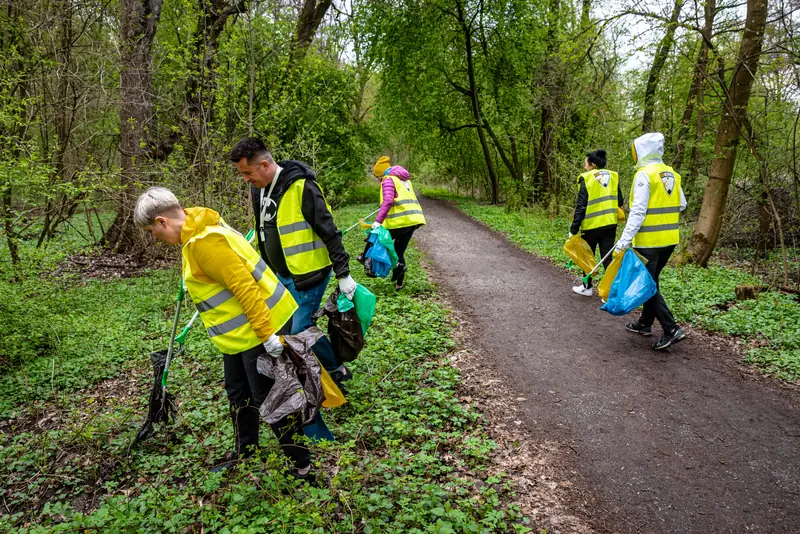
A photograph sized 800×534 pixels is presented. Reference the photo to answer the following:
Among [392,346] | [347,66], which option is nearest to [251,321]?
[392,346]

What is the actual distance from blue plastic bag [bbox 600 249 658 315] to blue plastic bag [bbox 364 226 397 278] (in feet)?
9.18

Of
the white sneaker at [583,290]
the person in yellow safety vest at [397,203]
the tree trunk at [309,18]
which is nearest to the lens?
the person in yellow safety vest at [397,203]

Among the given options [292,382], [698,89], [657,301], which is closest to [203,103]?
[292,382]

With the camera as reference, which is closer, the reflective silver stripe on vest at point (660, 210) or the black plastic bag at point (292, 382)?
the black plastic bag at point (292, 382)

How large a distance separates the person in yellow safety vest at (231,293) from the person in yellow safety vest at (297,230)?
26.2 inches

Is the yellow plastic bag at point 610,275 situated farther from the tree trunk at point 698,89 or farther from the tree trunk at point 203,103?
the tree trunk at point 203,103

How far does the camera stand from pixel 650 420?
3.73m

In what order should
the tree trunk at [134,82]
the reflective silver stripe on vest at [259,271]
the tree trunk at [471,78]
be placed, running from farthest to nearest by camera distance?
the tree trunk at [471,78], the tree trunk at [134,82], the reflective silver stripe on vest at [259,271]

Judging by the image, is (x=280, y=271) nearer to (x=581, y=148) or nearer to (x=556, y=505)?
(x=556, y=505)

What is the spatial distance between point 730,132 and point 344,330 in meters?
7.39

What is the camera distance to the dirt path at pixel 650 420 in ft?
9.32

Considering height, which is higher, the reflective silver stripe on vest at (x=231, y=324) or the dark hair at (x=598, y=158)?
the dark hair at (x=598, y=158)

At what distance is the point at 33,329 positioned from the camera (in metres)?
5.42

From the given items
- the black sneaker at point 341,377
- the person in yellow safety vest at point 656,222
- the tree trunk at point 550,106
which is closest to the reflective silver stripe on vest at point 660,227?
the person in yellow safety vest at point 656,222
